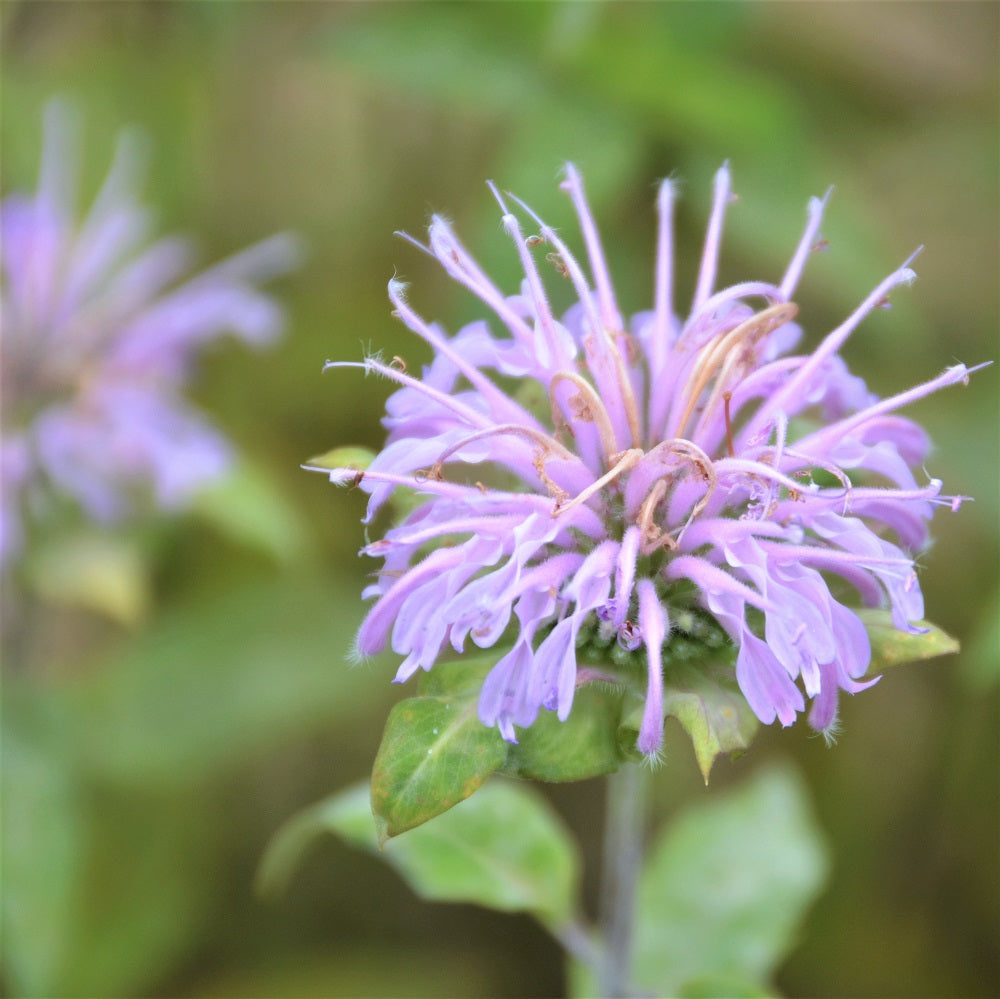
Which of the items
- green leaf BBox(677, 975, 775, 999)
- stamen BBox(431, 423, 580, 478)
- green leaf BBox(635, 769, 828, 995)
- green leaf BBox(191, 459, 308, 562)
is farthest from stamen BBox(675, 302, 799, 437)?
green leaf BBox(191, 459, 308, 562)

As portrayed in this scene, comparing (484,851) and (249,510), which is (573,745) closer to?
(484,851)

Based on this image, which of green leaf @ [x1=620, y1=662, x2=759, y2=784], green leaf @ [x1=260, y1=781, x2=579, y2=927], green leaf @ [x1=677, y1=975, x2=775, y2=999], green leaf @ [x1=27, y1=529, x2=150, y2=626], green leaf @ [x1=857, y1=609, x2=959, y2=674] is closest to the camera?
green leaf @ [x1=620, y1=662, x2=759, y2=784]

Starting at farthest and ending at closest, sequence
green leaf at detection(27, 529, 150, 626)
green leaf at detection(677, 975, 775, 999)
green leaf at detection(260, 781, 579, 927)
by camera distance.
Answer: green leaf at detection(27, 529, 150, 626) < green leaf at detection(260, 781, 579, 927) < green leaf at detection(677, 975, 775, 999)

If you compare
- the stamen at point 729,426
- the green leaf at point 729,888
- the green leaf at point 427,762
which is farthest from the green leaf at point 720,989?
the stamen at point 729,426

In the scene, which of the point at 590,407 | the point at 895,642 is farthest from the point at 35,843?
the point at 895,642

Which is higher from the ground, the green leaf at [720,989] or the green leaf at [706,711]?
the green leaf at [706,711]

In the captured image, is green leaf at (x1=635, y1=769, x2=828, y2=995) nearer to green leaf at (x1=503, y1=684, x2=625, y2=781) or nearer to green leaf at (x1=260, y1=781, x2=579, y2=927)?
green leaf at (x1=260, y1=781, x2=579, y2=927)

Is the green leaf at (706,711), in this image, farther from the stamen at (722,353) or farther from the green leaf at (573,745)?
the stamen at (722,353)
